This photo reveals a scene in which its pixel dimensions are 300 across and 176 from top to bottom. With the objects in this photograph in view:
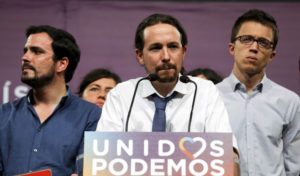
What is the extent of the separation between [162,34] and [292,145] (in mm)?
983

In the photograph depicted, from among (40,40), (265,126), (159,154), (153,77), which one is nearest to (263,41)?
(265,126)

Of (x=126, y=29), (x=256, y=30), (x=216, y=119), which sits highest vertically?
(x=126, y=29)

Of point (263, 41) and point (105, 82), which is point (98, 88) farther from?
point (263, 41)

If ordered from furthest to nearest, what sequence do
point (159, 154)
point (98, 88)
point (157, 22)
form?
point (98, 88), point (157, 22), point (159, 154)

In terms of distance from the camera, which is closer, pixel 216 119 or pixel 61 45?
pixel 216 119

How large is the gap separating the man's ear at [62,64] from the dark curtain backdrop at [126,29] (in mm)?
1053

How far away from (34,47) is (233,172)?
1427 mm

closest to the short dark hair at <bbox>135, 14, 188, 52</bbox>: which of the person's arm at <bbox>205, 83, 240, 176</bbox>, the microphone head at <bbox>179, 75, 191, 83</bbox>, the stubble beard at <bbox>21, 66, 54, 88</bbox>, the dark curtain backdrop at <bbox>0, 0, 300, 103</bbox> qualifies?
the microphone head at <bbox>179, 75, 191, 83</bbox>

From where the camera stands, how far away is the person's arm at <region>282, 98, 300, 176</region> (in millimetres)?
2398

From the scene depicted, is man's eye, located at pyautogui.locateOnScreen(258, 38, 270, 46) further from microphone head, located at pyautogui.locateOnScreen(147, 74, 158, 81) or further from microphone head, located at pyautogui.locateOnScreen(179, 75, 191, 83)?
microphone head, located at pyautogui.locateOnScreen(147, 74, 158, 81)

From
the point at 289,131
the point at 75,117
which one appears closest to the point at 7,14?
the point at 75,117

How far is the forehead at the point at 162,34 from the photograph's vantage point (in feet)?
6.18

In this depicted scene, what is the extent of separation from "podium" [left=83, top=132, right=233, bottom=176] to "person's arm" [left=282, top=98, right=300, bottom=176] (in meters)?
0.95

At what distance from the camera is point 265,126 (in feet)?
7.75
